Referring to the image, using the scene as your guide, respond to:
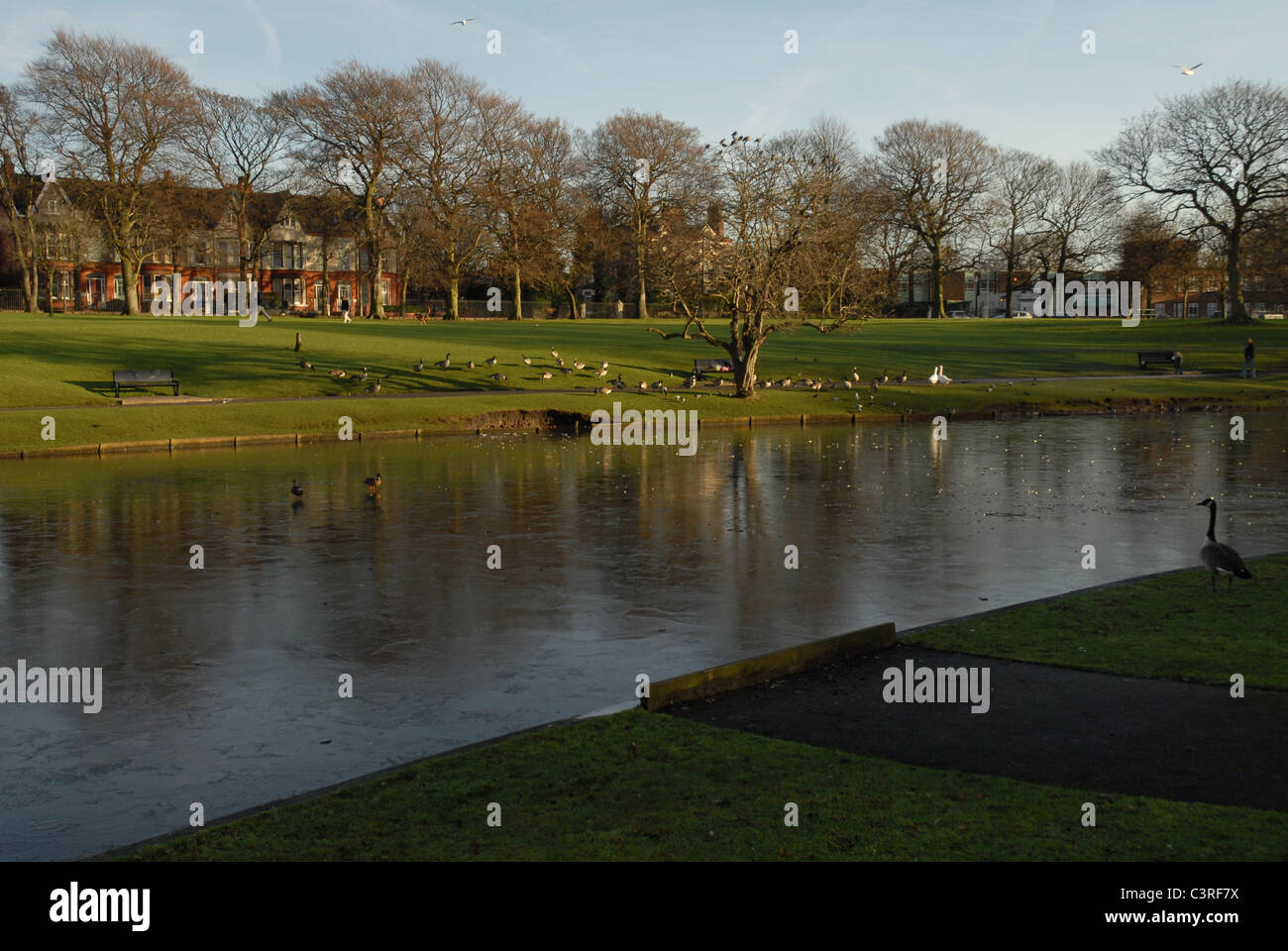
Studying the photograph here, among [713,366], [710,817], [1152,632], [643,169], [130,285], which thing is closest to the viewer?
[710,817]

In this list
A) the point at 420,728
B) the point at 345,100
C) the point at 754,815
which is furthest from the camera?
the point at 345,100

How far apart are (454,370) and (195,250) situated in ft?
195

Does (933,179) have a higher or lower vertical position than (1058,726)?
higher

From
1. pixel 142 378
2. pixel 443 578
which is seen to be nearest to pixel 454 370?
pixel 142 378

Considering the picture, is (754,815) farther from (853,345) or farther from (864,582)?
(853,345)

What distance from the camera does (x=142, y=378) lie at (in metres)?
39.6

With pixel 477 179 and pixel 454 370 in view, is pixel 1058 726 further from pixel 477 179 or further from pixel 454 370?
pixel 477 179

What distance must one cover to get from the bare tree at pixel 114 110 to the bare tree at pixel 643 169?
106 feet

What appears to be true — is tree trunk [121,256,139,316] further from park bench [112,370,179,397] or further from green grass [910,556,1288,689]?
green grass [910,556,1288,689]

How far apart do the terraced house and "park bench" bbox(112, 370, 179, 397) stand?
131ft

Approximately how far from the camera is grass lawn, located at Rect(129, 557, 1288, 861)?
611 cm
